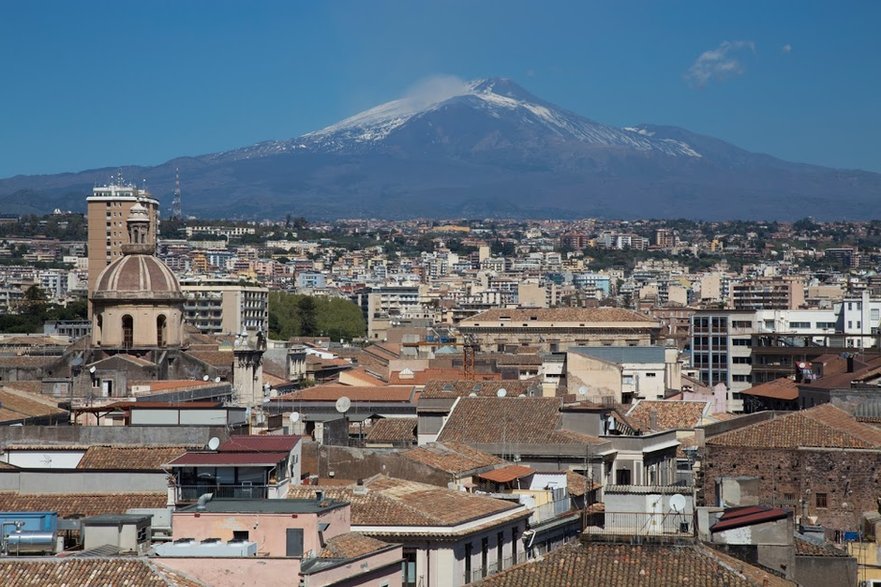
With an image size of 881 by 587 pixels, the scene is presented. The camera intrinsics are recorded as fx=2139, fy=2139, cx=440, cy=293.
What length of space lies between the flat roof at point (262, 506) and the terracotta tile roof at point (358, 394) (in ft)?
79.4

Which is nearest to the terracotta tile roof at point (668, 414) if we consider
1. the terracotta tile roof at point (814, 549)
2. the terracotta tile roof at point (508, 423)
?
the terracotta tile roof at point (508, 423)

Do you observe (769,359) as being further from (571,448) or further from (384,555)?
(384,555)

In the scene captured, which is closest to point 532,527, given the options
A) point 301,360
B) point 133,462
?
point 133,462

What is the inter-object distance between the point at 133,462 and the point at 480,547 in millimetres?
4779

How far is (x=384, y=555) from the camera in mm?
22844

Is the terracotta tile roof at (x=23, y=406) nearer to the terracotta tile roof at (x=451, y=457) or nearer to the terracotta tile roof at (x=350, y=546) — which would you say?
the terracotta tile roof at (x=451, y=457)

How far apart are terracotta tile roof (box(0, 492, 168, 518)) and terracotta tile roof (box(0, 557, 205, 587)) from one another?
557 cm

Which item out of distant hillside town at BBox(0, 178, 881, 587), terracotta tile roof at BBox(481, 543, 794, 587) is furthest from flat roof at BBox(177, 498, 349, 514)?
terracotta tile roof at BBox(481, 543, 794, 587)

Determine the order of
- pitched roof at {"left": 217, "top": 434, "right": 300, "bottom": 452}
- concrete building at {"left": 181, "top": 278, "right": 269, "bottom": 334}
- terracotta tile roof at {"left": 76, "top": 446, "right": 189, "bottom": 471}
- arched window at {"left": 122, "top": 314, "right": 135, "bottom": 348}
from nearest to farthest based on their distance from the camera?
pitched roof at {"left": 217, "top": 434, "right": 300, "bottom": 452} → terracotta tile roof at {"left": 76, "top": 446, "right": 189, "bottom": 471} → arched window at {"left": 122, "top": 314, "right": 135, "bottom": 348} → concrete building at {"left": 181, "top": 278, "right": 269, "bottom": 334}

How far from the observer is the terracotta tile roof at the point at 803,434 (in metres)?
33.2

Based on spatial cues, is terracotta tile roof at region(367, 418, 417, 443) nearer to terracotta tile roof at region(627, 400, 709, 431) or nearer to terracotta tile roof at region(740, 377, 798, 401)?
terracotta tile roof at region(627, 400, 709, 431)

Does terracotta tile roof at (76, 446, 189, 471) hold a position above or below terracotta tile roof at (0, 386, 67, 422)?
above

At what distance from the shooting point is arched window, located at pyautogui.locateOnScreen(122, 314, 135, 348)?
207 feet

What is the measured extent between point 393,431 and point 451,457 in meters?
8.04
